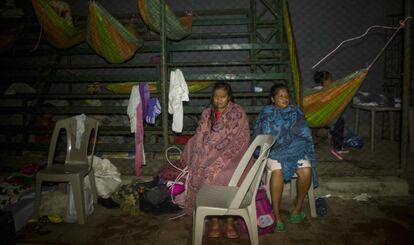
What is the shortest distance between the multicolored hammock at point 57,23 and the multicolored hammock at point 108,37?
598 millimetres

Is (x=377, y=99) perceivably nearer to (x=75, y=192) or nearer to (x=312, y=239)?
(x=312, y=239)

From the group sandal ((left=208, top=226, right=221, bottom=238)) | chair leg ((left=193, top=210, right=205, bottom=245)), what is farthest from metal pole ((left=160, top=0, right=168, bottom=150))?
chair leg ((left=193, top=210, right=205, bottom=245))

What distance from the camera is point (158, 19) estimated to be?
170 inches

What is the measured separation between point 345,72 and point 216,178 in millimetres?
4671

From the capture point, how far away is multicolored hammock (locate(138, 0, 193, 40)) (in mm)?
4152

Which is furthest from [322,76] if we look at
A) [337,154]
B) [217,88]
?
[217,88]

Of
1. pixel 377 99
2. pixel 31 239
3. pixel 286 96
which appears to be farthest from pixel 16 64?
pixel 377 99

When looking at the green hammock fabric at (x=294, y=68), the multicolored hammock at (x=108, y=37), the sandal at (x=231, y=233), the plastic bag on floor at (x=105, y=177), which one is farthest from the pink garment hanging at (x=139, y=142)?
the green hammock fabric at (x=294, y=68)

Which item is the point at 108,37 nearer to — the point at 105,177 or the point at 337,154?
the point at 105,177

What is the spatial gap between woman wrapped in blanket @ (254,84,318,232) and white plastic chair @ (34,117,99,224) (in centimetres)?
204

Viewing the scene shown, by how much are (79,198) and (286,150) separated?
7.61 feet

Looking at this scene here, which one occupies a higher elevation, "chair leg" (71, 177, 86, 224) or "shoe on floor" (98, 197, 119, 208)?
"chair leg" (71, 177, 86, 224)

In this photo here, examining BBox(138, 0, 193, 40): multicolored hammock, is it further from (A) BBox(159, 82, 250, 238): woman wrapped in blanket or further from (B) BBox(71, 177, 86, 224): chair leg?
(B) BBox(71, 177, 86, 224): chair leg

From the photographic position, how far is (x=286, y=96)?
3.53 metres
